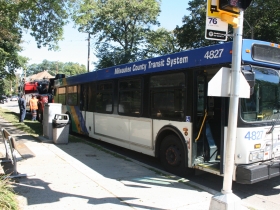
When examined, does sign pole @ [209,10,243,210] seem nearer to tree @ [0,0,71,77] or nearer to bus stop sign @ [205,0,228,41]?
bus stop sign @ [205,0,228,41]

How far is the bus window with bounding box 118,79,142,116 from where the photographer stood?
7463 mm

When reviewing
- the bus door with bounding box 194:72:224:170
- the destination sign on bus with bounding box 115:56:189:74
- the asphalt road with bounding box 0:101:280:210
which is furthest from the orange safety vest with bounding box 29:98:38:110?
the bus door with bounding box 194:72:224:170

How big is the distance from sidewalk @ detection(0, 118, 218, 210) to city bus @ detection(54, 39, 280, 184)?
1.97ft

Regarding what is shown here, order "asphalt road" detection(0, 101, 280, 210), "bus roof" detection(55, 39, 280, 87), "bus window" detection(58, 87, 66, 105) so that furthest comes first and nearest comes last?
1. "bus window" detection(58, 87, 66, 105)
2. "bus roof" detection(55, 39, 280, 87)
3. "asphalt road" detection(0, 101, 280, 210)

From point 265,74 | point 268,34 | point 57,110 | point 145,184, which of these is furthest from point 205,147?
point 268,34

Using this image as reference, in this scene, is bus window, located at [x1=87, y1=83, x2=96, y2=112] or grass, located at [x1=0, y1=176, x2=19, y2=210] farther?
bus window, located at [x1=87, y1=83, x2=96, y2=112]

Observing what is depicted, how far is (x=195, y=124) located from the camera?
5.69 m

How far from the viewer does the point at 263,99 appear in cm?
524

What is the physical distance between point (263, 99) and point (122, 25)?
28.8m

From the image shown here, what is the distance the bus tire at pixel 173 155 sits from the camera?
6.05m

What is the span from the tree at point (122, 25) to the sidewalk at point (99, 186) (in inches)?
965

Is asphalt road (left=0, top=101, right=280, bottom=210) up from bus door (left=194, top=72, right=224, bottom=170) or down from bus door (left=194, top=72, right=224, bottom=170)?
down

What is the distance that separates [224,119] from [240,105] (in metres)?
0.38

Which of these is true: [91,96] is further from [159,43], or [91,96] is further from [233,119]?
[159,43]
